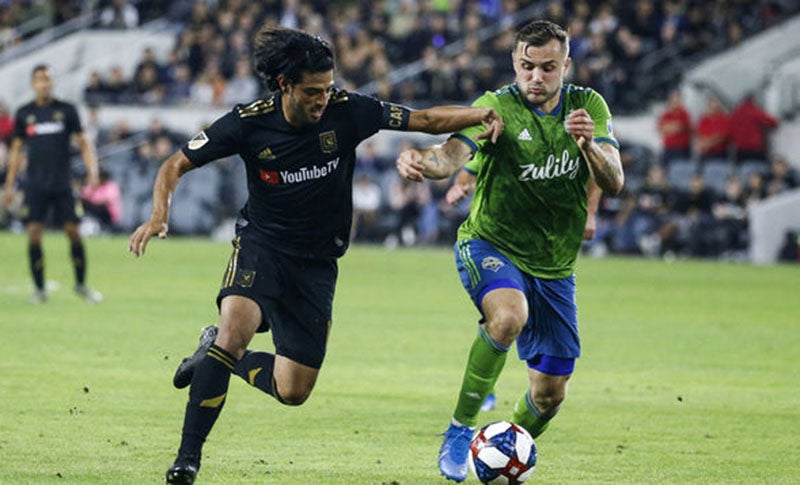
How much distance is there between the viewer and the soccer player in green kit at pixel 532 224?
858 centimetres

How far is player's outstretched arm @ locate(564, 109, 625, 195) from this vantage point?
8125 mm

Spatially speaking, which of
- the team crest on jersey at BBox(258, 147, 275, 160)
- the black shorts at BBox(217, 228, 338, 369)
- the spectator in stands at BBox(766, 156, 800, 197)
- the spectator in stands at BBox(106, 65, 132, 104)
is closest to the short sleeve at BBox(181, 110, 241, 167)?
the team crest on jersey at BBox(258, 147, 275, 160)

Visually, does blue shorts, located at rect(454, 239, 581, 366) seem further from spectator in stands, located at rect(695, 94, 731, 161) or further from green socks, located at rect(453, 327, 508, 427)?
spectator in stands, located at rect(695, 94, 731, 161)

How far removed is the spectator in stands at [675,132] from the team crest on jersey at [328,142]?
2170 cm

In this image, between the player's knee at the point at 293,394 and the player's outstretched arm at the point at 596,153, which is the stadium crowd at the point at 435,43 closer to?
the player's outstretched arm at the point at 596,153

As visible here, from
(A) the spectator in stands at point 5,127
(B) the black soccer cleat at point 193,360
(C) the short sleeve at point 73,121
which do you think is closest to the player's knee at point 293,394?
(B) the black soccer cleat at point 193,360

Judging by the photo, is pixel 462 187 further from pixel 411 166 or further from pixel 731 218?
pixel 731 218

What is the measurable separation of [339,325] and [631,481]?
852 cm

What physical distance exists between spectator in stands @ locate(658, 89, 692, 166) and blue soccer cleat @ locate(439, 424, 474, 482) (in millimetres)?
21349

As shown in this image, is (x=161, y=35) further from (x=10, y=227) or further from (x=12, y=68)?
(x=10, y=227)

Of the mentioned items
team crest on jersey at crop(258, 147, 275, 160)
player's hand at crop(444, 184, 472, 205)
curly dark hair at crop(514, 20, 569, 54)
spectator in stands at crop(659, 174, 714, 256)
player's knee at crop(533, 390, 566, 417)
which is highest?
curly dark hair at crop(514, 20, 569, 54)

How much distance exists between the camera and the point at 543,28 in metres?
8.73

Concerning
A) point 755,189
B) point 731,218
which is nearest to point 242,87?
point 731,218

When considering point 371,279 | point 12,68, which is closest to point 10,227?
point 12,68
